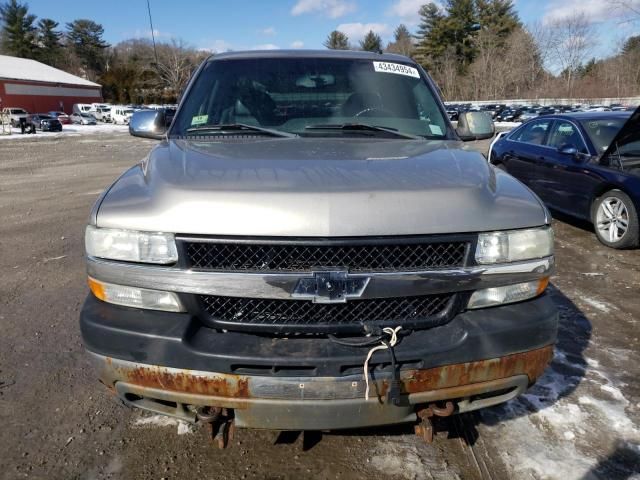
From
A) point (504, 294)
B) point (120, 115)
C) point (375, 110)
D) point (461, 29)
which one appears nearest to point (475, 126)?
point (375, 110)

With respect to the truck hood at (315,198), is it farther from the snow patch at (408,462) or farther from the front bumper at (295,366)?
the snow patch at (408,462)

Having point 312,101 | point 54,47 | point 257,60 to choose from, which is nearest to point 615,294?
point 312,101

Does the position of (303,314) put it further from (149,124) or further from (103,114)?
(103,114)

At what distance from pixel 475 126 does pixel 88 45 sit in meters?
100

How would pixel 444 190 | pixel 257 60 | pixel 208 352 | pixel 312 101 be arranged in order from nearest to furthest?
pixel 208 352
pixel 444 190
pixel 312 101
pixel 257 60

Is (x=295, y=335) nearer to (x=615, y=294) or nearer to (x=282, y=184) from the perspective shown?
(x=282, y=184)

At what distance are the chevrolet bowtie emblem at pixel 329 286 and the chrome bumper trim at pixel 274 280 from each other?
→ 0.02 meters

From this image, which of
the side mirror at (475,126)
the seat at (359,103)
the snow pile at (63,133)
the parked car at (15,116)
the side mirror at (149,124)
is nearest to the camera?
the seat at (359,103)

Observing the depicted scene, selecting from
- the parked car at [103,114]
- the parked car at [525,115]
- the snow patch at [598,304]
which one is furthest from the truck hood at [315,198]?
the parked car at [103,114]

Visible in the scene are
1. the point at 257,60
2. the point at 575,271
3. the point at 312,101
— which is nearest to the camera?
the point at 312,101

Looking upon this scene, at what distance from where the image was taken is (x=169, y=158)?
7.71 ft

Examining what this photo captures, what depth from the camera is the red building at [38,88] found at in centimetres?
4966

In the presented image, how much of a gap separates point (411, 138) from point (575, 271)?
3.18 metres

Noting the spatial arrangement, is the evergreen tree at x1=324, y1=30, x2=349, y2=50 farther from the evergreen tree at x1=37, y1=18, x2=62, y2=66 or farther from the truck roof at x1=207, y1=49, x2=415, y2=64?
the truck roof at x1=207, y1=49, x2=415, y2=64
